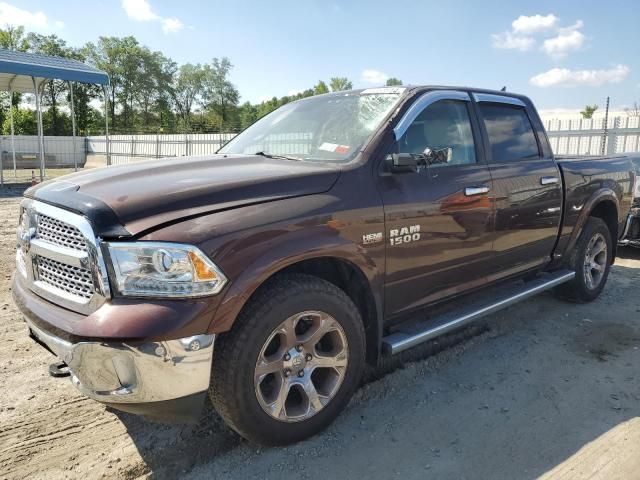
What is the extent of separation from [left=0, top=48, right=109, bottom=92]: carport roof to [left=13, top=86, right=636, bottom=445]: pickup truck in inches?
570

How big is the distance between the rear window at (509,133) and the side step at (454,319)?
42.7 inches

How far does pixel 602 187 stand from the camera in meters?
5.00

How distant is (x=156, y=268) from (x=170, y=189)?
469 mm

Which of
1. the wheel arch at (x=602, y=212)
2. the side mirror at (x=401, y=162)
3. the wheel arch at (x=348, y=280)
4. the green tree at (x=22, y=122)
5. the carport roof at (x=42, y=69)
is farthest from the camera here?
the green tree at (x=22, y=122)

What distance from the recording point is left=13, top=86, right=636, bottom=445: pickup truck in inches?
87.0

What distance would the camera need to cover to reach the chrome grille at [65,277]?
7.66 ft

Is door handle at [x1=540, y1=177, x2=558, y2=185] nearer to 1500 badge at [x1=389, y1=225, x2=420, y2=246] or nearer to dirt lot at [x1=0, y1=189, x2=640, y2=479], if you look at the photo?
dirt lot at [x1=0, y1=189, x2=640, y2=479]

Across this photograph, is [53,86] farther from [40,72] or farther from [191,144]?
[40,72]

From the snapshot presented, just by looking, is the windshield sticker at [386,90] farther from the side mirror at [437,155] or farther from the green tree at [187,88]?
the green tree at [187,88]

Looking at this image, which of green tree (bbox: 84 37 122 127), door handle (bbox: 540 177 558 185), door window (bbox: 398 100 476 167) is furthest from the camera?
green tree (bbox: 84 37 122 127)

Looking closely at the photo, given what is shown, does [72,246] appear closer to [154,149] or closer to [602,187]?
[602,187]

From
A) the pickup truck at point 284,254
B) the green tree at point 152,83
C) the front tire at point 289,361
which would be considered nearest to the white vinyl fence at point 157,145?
the pickup truck at point 284,254

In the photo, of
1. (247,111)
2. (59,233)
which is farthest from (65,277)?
(247,111)

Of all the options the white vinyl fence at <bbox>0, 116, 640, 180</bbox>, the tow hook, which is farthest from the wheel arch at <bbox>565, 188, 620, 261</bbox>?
the tow hook
